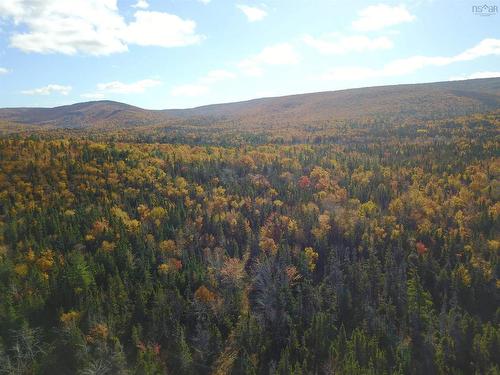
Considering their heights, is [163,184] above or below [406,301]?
above

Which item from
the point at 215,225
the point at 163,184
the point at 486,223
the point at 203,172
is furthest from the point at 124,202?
the point at 486,223

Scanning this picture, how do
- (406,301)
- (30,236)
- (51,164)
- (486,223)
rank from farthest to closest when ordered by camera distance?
1. (51,164)
2. (486,223)
3. (30,236)
4. (406,301)

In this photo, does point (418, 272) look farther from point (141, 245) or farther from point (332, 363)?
point (141, 245)

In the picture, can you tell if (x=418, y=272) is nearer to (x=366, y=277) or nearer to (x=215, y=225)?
(x=366, y=277)

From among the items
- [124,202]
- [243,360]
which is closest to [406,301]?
[243,360]

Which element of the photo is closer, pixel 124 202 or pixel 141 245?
pixel 141 245

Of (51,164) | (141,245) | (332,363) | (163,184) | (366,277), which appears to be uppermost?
(51,164)

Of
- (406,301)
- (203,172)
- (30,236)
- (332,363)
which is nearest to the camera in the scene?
(332,363)
